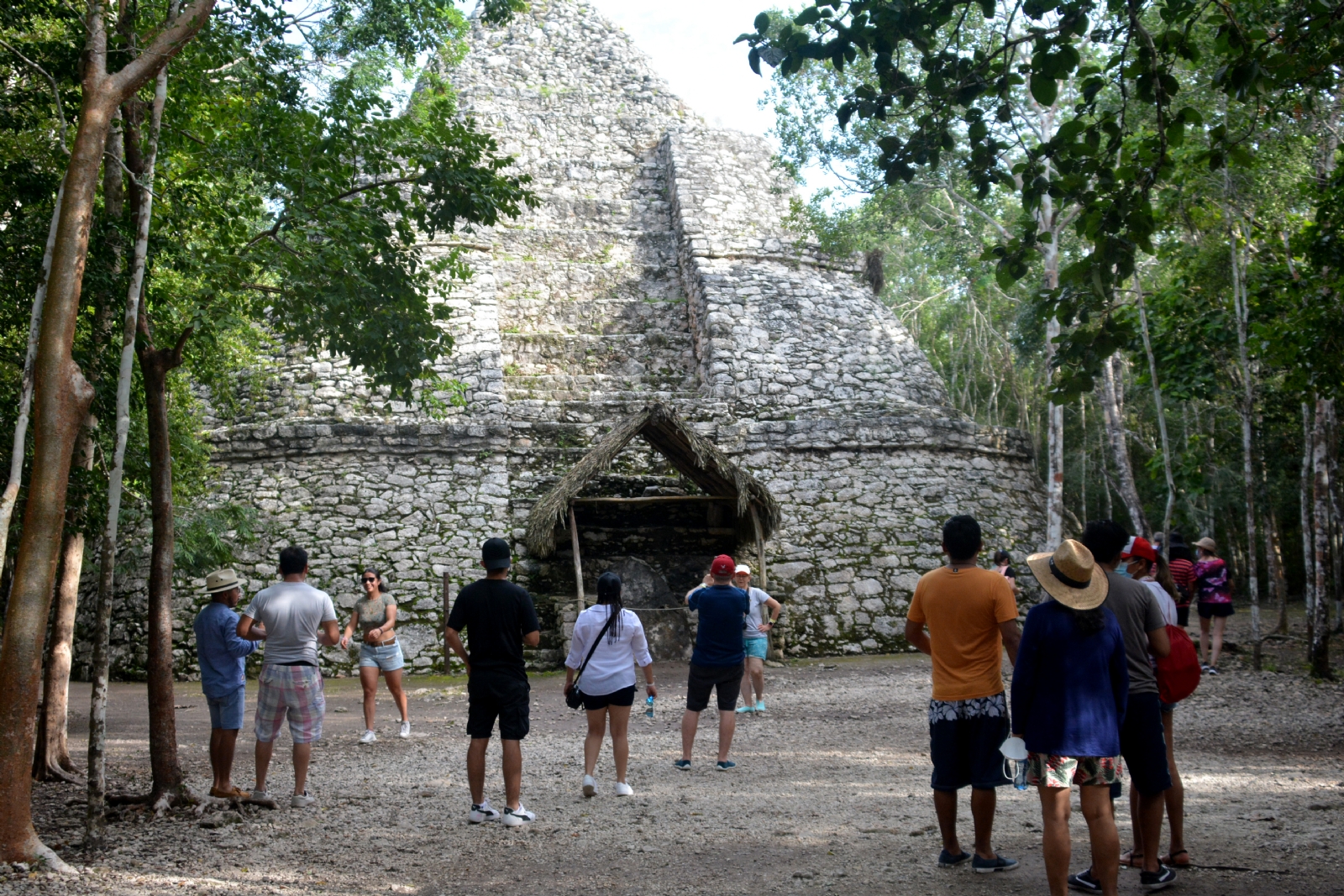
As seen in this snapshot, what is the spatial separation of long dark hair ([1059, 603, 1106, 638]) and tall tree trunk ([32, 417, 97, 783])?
17.6 ft

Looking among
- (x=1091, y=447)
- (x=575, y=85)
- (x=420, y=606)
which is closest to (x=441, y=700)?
(x=420, y=606)

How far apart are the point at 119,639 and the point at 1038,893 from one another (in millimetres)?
10658

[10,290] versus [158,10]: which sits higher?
[158,10]

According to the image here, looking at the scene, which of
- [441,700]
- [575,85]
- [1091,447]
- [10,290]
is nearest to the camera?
[10,290]

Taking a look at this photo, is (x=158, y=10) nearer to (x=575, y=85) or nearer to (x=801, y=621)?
(x=801, y=621)

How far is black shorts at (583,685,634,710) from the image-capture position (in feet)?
18.1

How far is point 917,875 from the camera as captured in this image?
4133mm

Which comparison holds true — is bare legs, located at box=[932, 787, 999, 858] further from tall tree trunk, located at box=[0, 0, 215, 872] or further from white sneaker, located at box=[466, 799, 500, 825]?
tall tree trunk, located at box=[0, 0, 215, 872]

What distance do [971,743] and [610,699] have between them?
213 centimetres

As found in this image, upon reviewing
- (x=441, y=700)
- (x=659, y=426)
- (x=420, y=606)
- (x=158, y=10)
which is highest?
(x=158, y=10)

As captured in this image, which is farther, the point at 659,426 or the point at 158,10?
the point at 659,426

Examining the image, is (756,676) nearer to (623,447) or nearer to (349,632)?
(623,447)

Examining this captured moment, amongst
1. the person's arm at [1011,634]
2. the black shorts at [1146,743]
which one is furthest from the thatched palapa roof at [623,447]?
the black shorts at [1146,743]

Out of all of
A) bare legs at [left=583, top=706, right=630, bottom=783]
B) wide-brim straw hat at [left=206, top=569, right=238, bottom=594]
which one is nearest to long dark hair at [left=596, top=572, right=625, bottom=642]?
bare legs at [left=583, top=706, right=630, bottom=783]
